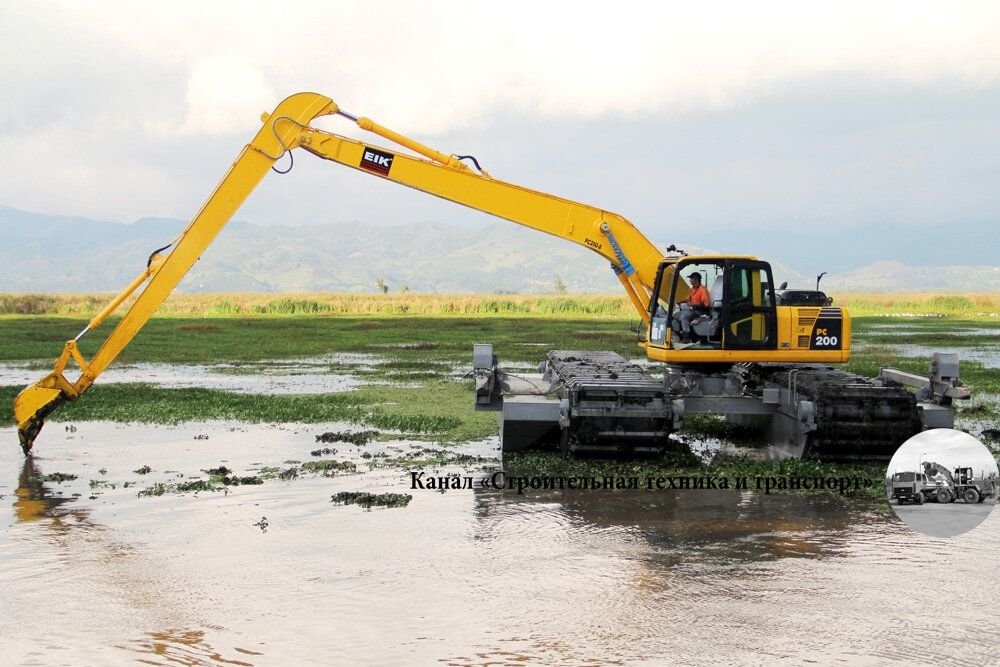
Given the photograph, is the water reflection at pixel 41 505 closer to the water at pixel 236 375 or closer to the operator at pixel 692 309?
the operator at pixel 692 309

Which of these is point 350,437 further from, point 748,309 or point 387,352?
point 387,352

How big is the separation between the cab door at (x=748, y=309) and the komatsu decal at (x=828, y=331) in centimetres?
71

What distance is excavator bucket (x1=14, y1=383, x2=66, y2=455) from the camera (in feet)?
52.4

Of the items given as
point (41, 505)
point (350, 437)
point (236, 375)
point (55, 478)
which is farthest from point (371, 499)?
point (236, 375)

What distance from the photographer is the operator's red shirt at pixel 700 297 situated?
52.8 ft

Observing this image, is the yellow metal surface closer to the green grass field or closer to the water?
the green grass field

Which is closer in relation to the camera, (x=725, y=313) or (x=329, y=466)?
(x=329, y=466)

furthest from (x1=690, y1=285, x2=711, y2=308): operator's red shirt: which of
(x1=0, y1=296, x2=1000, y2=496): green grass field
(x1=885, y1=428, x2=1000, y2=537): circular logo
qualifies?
(x1=885, y1=428, x2=1000, y2=537): circular logo

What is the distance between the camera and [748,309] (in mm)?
15898

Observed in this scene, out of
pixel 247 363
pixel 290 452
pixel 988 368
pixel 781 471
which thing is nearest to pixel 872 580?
pixel 781 471

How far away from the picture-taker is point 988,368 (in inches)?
1206

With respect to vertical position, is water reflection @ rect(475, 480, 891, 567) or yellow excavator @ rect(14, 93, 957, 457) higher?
yellow excavator @ rect(14, 93, 957, 457)

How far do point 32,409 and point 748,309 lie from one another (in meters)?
10.6

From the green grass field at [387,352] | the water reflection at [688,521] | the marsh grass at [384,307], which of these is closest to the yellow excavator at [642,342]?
the green grass field at [387,352]
